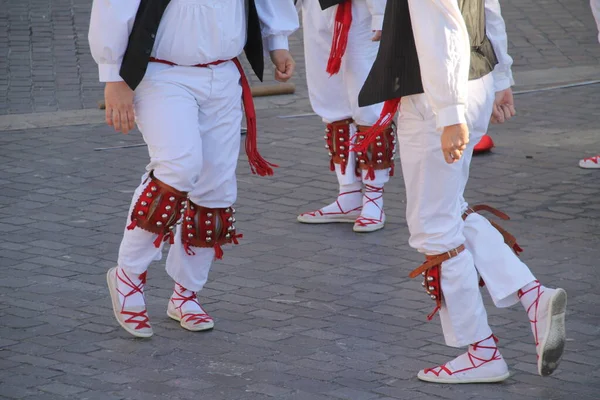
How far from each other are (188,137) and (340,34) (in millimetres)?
1728

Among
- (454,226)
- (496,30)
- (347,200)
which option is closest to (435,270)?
(454,226)

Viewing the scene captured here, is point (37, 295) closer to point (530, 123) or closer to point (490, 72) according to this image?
point (490, 72)

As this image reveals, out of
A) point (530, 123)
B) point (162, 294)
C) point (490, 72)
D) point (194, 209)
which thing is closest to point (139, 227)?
point (194, 209)

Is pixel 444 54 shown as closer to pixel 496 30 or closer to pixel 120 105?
pixel 496 30

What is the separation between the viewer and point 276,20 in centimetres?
472

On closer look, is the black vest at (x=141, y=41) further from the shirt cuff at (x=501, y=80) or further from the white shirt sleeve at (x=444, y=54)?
the shirt cuff at (x=501, y=80)

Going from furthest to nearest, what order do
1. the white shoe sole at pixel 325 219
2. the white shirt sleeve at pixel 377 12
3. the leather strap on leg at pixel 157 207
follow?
the white shoe sole at pixel 325 219 < the white shirt sleeve at pixel 377 12 < the leather strap on leg at pixel 157 207

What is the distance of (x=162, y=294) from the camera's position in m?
5.20

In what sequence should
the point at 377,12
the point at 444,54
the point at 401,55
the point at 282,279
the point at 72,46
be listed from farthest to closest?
1. the point at 72,46
2. the point at 377,12
3. the point at 282,279
4. the point at 401,55
5. the point at 444,54

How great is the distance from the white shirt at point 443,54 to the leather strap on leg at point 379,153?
2285 millimetres

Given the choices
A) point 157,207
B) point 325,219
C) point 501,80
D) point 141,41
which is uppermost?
point 141,41

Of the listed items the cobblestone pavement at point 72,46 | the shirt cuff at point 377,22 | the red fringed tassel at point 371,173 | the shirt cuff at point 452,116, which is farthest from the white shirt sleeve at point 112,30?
the cobblestone pavement at point 72,46

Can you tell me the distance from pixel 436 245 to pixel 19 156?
4.27 metres

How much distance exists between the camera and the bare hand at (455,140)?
12.1 ft
